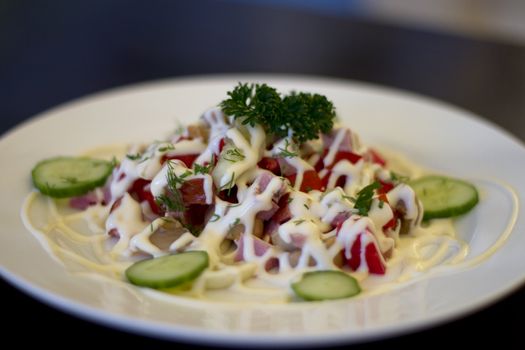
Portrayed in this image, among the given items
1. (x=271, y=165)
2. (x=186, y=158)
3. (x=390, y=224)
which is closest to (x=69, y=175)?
(x=186, y=158)

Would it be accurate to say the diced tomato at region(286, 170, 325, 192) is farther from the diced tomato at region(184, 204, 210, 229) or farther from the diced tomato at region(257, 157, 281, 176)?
the diced tomato at region(184, 204, 210, 229)

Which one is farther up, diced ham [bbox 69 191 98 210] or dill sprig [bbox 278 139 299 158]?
dill sprig [bbox 278 139 299 158]

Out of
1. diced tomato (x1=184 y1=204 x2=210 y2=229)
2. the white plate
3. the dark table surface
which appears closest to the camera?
the white plate

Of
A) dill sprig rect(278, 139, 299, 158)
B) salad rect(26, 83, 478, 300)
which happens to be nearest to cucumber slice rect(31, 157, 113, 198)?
salad rect(26, 83, 478, 300)

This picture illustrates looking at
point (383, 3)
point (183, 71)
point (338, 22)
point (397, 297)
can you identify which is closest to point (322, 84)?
point (183, 71)

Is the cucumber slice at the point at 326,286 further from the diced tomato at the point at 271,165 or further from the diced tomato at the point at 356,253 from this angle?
the diced tomato at the point at 271,165

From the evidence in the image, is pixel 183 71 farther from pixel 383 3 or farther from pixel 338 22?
pixel 383 3

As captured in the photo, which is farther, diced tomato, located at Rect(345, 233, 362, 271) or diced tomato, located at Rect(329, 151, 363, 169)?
diced tomato, located at Rect(329, 151, 363, 169)

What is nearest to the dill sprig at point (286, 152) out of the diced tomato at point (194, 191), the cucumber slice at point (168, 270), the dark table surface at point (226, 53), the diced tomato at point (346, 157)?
the diced tomato at point (346, 157)
